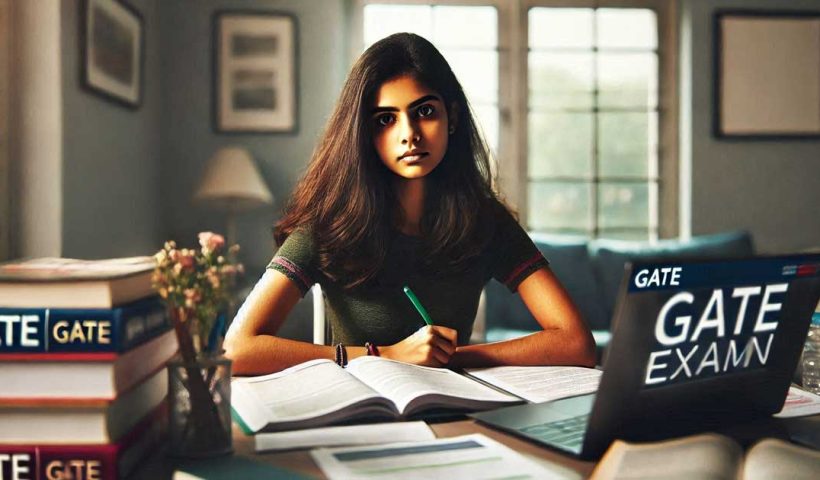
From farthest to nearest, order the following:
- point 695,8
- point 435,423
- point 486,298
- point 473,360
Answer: point 695,8
point 486,298
point 473,360
point 435,423

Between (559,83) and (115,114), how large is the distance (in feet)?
7.70

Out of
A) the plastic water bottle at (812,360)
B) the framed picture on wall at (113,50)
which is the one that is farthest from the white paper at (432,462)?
the framed picture on wall at (113,50)

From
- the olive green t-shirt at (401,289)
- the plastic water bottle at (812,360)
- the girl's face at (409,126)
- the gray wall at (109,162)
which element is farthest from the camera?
the gray wall at (109,162)

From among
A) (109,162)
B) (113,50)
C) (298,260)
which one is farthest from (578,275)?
(298,260)

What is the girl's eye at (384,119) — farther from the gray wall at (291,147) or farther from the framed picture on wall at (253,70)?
the framed picture on wall at (253,70)

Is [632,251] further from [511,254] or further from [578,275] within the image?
[511,254]

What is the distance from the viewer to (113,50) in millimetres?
3207

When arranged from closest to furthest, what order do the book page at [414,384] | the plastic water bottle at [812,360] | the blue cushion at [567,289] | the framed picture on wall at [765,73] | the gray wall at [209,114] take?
the book page at [414,384], the plastic water bottle at [812,360], the blue cushion at [567,289], the gray wall at [209,114], the framed picture on wall at [765,73]

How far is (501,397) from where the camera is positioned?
91cm

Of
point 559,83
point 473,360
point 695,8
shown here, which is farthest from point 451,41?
point 473,360

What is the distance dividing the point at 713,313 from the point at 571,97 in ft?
12.3

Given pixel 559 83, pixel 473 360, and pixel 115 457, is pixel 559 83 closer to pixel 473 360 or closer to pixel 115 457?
pixel 473 360

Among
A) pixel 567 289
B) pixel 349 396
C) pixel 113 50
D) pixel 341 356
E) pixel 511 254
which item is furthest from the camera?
pixel 567 289

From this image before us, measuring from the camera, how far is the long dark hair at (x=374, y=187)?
4.47ft
